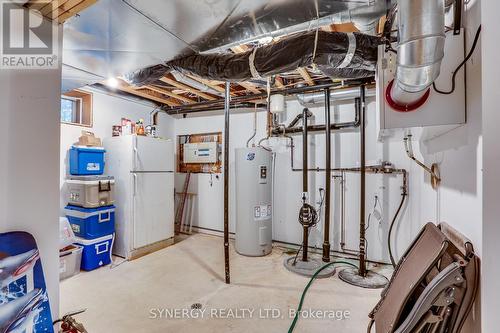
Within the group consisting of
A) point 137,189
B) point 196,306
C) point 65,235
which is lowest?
point 196,306

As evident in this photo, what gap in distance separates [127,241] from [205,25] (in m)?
3.05

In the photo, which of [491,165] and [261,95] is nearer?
→ [491,165]

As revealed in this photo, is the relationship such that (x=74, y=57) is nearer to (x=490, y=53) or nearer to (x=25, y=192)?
(x=25, y=192)

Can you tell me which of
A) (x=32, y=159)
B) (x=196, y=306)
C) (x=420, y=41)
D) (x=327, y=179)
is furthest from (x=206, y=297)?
(x=420, y=41)

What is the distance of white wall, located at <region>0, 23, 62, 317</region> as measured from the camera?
1183 mm

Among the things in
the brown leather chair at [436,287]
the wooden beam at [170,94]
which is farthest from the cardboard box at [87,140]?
the brown leather chair at [436,287]

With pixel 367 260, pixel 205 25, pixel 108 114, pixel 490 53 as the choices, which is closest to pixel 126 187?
pixel 108 114

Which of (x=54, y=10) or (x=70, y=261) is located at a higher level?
(x=54, y=10)

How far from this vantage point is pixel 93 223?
3.12 m

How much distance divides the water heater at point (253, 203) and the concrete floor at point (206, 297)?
256 mm

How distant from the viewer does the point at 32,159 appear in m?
1.27

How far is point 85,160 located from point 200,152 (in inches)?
75.0

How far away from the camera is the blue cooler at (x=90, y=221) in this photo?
3.09 m

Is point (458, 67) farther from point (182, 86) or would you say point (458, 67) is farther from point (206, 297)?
point (182, 86)
